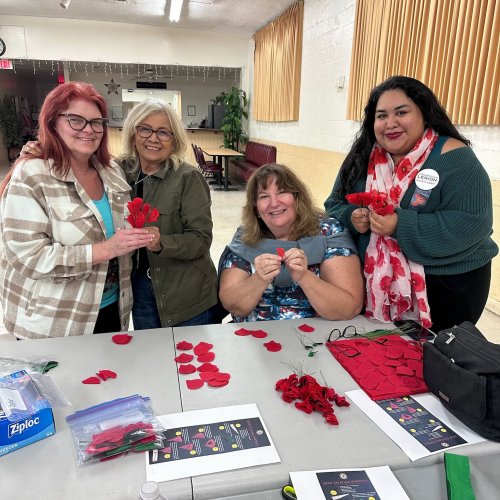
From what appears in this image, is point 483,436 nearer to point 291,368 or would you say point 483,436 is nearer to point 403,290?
point 291,368

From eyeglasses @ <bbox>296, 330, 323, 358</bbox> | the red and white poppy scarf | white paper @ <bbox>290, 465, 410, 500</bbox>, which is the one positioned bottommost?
white paper @ <bbox>290, 465, 410, 500</bbox>

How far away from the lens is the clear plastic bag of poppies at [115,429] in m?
1.10

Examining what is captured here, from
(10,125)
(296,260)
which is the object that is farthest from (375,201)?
(10,125)

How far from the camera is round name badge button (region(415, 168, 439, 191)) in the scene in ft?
6.02

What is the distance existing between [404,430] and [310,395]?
28cm

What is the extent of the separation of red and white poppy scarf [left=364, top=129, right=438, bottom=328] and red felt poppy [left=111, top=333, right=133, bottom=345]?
3.47 feet

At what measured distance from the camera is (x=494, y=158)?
3627mm

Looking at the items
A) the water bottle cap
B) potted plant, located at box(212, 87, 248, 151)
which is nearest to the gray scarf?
the water bottle cap

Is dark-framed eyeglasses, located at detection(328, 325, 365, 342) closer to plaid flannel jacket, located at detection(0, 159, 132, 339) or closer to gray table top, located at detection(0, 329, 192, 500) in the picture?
gray table top, located at detection(0, 329, 192, 500)

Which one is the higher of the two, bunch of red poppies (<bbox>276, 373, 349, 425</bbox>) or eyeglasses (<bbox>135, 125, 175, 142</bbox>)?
eyeglasses (<bbox>135, 125, 175, 142</bbox>)

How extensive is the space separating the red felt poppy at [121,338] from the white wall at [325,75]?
Result: 463cm

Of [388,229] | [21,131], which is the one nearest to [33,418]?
[388,229]

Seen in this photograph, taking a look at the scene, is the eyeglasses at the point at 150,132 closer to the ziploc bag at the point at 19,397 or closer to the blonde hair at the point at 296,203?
the blonde hair at the point at 296,203

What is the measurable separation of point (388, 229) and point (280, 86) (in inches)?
293
